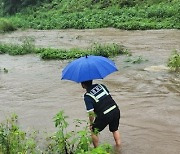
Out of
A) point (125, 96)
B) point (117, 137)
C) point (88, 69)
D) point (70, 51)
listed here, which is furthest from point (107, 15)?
point (88, 69)

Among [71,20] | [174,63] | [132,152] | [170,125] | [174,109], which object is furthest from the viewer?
[71,20]

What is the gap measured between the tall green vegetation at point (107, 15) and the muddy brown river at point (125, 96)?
5.57 meters

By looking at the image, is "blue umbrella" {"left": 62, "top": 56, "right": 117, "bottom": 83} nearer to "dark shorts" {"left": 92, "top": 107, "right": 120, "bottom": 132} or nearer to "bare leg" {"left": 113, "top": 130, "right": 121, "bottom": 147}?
"dark shorts" {"left": 92, "top": 107, "right": 120, "bottom": 132}

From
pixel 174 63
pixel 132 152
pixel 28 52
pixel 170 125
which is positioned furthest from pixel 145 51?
pixel 132 152

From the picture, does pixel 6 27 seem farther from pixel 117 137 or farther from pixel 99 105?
pixel 99 105

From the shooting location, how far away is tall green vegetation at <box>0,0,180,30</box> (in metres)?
20.6

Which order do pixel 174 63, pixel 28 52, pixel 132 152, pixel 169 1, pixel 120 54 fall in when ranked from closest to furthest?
pixel 132 152 → pixel 174 63 → pixel 120 54 → pixel 28 52 → pixel 169 1

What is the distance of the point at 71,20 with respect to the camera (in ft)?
85.4

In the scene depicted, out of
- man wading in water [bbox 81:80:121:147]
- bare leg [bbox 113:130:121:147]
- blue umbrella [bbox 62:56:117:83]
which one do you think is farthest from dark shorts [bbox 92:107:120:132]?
blue umbrella [bbox 62:56:117:83]

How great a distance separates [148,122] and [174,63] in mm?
3708

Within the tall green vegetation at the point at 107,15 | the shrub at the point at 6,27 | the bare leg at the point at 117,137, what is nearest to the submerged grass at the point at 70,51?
the tall green vegetation at the point at 107,15

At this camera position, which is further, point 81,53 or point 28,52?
point 28,52

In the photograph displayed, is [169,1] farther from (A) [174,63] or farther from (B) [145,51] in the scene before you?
(A) [174,63]

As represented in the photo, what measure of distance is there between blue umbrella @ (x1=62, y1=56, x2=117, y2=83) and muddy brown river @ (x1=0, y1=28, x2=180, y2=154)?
1.63 metres
